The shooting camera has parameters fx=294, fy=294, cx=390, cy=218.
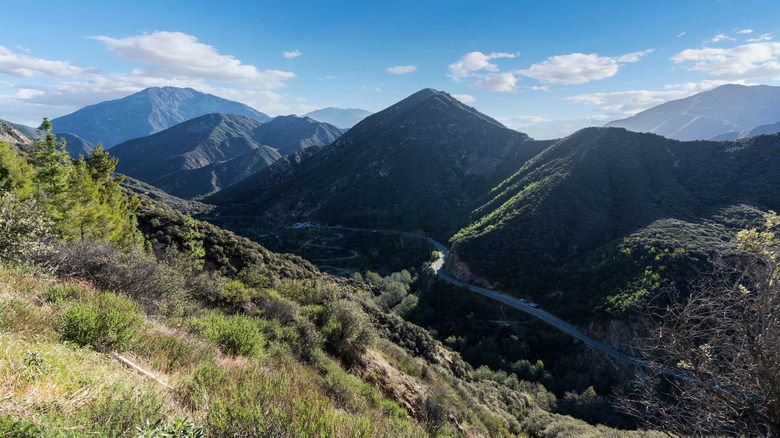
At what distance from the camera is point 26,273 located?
6.39 m

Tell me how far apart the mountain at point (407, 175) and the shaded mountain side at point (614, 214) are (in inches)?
1001

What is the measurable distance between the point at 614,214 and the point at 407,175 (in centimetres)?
5950

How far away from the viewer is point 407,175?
324 feet

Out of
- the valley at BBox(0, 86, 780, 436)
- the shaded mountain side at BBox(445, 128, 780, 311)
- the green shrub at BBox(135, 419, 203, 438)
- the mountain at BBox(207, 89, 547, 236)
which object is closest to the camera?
the green shrub at BBox(135, 419, 203, 438)

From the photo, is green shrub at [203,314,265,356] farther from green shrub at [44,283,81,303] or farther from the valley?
green shrub at [44,283,81,303]

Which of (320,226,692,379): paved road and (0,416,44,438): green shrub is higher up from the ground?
(0,416,44,438): green shrub

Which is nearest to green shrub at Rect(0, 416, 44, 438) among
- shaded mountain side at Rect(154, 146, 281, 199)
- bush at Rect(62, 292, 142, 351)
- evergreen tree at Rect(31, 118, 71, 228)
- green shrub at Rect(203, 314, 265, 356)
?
bush at Rect(62, 292, 142, 351)

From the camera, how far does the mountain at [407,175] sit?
89.9 meters

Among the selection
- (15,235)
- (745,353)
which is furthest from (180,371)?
(745,353)

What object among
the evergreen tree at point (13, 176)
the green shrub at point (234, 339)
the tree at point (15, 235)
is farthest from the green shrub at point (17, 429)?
the evergreen tree at point (13, 176)

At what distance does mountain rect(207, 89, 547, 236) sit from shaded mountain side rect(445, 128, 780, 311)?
25.4m

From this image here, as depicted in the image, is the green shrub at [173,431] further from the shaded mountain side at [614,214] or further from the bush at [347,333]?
the shaded mountain side at [614,214]

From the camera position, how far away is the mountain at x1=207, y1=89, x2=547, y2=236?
89875mm

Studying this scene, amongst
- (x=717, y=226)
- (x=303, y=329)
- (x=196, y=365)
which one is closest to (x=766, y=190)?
(x=717, y=226)
